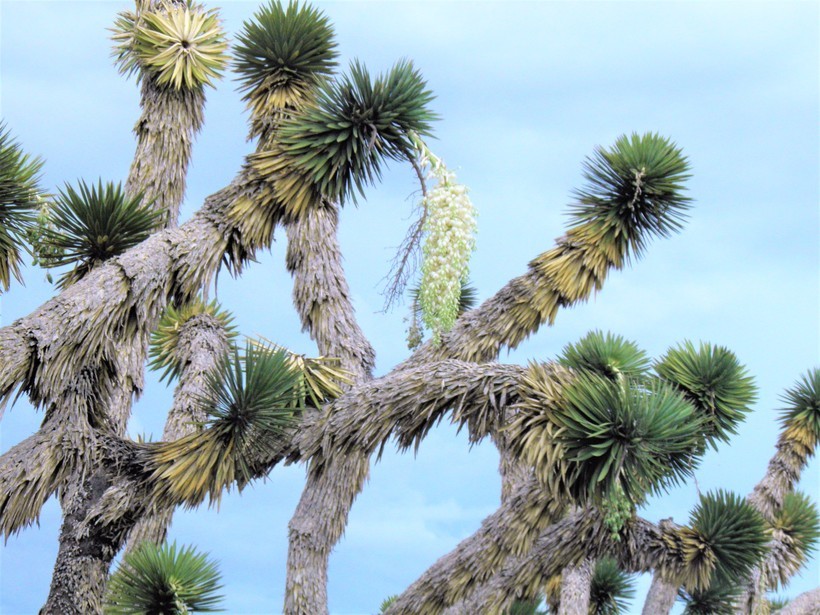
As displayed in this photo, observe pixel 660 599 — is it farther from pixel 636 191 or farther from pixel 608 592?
pixel 636 191

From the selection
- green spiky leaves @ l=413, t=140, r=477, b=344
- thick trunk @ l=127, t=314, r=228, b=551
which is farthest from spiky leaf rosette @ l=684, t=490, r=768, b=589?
thick trunk @ l=127, t=314, r=228, b=551

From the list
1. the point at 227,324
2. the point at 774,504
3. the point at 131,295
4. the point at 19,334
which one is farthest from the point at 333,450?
the point at 774,504

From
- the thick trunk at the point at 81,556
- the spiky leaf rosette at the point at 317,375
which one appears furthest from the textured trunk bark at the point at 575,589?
the thick trunk at the point at 81,556

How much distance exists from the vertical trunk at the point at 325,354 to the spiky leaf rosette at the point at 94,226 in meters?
1.49

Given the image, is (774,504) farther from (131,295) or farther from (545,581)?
(131,295)

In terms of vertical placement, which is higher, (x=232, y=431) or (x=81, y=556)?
(x=232, y=431)

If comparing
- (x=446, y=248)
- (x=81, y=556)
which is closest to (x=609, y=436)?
(x=446, y=248)

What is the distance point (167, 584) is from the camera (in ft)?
22.2

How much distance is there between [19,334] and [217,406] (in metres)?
1.49

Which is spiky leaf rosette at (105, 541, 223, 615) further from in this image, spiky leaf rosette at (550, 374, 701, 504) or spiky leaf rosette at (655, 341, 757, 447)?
spiky leaf rosette at (655, 341, 757, 447)

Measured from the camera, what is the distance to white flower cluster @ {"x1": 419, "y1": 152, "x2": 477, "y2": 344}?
21.5 feet

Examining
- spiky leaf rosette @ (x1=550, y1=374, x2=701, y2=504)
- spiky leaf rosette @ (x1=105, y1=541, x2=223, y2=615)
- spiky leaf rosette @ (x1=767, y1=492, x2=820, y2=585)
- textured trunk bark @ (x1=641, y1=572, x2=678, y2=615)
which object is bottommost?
spiky leaf rosette @ (x1=105, y1=541, x2=223, y2=615)

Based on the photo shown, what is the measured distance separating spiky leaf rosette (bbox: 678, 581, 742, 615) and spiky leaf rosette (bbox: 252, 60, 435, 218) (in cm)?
724

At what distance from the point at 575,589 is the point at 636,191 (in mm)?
4217
